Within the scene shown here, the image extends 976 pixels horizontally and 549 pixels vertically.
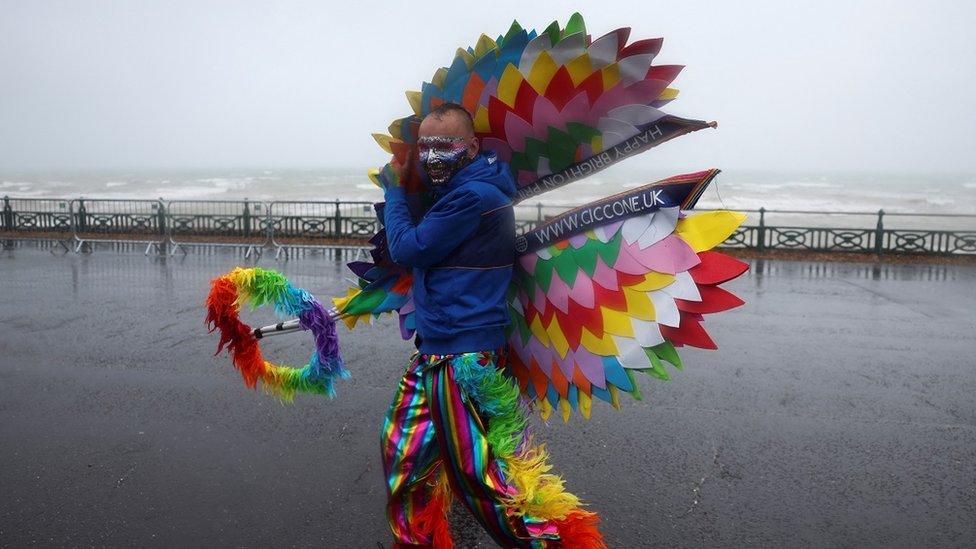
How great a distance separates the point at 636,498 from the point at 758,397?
2337 mm

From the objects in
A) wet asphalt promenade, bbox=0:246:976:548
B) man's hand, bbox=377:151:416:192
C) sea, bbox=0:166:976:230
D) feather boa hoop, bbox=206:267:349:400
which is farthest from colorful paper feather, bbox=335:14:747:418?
sea, bbox=0:166:976:230

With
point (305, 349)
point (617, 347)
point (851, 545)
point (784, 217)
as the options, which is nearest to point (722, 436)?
point (851, 545)

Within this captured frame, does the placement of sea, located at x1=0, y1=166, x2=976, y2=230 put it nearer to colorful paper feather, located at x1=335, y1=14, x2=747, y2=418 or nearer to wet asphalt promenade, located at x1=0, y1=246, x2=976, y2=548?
wet asphalt promenade, located at x1=0, y1=246, x2=976, y2=548

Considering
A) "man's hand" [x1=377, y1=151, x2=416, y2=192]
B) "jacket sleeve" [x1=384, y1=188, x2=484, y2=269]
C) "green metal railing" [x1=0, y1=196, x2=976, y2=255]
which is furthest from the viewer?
"green metal railing" [x1=0, y1=196, x2=976, y2=255]

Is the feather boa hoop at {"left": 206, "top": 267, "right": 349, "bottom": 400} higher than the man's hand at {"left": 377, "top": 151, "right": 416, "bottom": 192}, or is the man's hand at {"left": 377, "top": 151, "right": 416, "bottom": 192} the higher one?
the man's hand at {"left": 377, "top": 151, "right": 416, "bottom": 192}

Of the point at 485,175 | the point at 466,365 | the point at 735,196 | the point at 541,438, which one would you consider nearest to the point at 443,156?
the point at 485,175

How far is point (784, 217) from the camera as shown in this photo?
30328 mm

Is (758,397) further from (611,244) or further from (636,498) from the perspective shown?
(611,244)

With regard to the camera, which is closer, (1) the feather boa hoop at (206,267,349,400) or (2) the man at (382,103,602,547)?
(2) the man at (382,103,602,547)

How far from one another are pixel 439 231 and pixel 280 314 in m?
1.17

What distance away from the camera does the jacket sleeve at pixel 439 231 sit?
8.45ft

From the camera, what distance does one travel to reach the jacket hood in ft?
8.93

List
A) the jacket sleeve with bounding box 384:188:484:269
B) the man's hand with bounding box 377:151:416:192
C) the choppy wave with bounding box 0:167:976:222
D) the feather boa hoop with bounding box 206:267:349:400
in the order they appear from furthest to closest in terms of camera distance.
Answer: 1. the choppy wave with bounding box 0:167:976:222
2. the feather boa hoop with bounding box 206:267:349:400
3. the man's hand with bounding box 377:151:416:192
4. the jacket sleeve with bounding box 384:188:484:269

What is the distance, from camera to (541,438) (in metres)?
4.89
